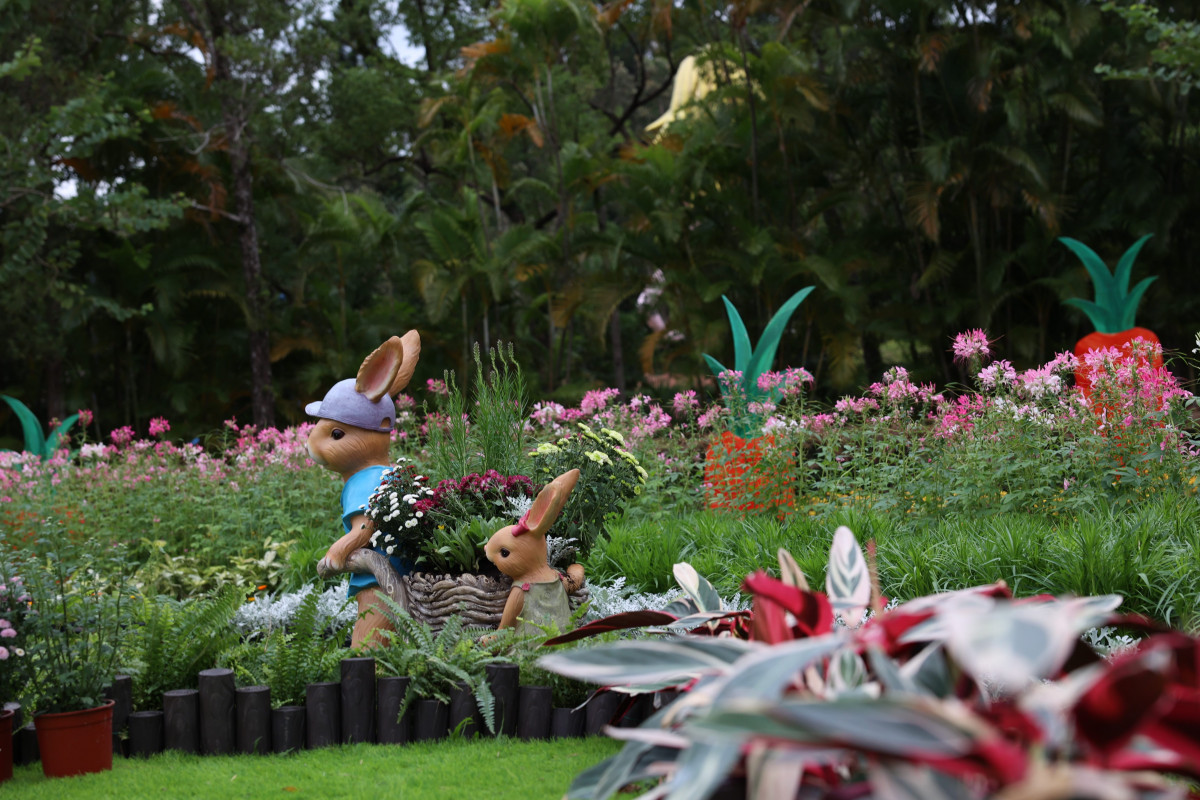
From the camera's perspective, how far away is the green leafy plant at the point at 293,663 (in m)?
3.21

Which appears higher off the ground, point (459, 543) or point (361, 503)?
point (361, 503)

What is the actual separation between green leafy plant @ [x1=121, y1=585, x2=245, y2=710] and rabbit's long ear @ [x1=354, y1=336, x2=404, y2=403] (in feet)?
3.31

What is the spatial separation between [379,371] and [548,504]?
1.30 meters

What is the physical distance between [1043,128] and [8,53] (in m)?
16.1

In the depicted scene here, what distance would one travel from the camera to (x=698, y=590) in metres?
2.32

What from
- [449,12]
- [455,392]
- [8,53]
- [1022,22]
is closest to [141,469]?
[455,392]

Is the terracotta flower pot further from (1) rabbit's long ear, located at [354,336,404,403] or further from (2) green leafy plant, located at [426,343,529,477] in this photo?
(2) green leafy plant, located at [426,343,529,477]

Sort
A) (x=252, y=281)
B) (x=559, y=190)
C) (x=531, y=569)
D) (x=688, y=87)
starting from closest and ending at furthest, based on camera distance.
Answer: (x=531, y=569), (x=252, y=281), (x=559, y=190), (x=688, y=87)

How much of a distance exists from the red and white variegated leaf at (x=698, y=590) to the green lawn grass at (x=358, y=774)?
634 mm

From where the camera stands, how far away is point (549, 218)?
1872cm

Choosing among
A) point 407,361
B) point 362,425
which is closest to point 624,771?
point 362,425

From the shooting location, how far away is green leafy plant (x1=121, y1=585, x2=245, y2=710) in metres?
3.31

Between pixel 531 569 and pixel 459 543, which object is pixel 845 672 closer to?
pixel 531 569

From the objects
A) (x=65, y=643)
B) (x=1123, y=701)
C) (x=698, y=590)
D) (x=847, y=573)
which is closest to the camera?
(x=1123, y=701)
